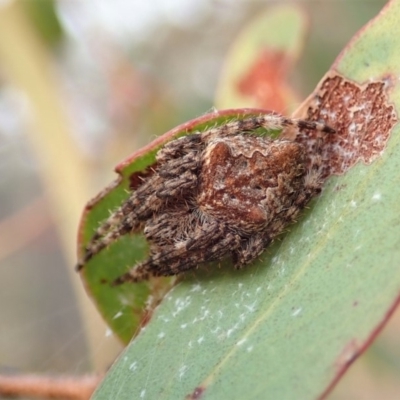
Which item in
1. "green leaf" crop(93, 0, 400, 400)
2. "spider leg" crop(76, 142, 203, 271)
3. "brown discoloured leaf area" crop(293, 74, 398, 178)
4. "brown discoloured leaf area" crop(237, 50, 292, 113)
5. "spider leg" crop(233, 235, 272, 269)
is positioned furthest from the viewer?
"brown discoloured leaf area" crop(237, 50, 292, 113)

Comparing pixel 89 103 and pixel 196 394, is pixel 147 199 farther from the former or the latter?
pixel 89 103

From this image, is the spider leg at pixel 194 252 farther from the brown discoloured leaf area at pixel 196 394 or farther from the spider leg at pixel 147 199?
the brown discoloured leaf area at pixel 196 394

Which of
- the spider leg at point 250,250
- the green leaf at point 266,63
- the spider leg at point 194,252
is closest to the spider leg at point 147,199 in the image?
the spider leg at point 194,252

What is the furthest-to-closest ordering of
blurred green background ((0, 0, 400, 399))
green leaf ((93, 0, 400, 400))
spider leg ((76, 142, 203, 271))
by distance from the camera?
blurred green background ((0, 0, 400, 399)), spider leg ((76, 142, 203, 271)), green leaf ((93, 0, 400, 400))

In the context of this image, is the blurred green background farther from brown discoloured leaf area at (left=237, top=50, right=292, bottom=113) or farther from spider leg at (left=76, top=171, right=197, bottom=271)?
brown discoloured leaf area at (left=237, top=50, right=292, bottom=113)

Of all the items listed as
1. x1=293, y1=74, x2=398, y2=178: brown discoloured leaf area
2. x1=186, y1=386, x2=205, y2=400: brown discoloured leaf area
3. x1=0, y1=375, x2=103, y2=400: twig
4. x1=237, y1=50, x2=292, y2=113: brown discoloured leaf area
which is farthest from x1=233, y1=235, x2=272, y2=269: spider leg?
x1=237, y1=50, x2=292, y2=113: brown discoloured leaf area

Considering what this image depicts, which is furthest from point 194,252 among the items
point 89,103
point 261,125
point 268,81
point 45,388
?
point 89,103
